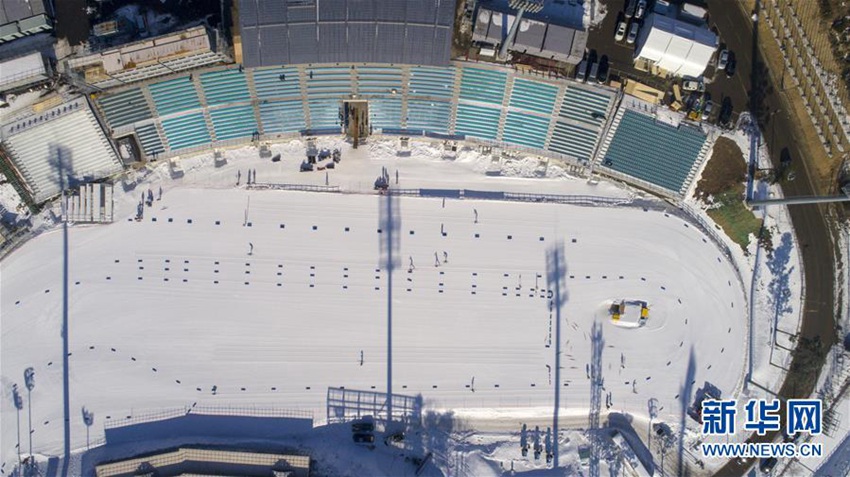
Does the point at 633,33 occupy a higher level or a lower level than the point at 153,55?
higher

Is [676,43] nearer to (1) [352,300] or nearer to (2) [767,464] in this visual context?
(1) [352,300]

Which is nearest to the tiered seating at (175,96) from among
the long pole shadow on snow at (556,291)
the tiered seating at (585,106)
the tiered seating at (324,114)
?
the tiered seating at (324,114)

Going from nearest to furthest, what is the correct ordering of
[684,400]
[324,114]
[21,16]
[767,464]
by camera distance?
[21,16] → [324,114] → [684,400] → [767,464]

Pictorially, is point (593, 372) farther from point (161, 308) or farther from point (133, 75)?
point (133, 75)

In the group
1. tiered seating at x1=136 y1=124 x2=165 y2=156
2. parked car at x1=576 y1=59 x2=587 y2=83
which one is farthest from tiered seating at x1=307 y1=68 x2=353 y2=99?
parked car at x1=576 y1=59 x2=587 y2=83

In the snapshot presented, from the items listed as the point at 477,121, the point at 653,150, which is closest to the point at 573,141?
the point at 653,150

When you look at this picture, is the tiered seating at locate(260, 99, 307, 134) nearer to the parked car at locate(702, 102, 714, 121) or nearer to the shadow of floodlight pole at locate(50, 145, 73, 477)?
the shadow of floodlight pole at locate(50, 145, 73, 477)

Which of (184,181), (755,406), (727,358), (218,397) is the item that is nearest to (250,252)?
(184,181)
